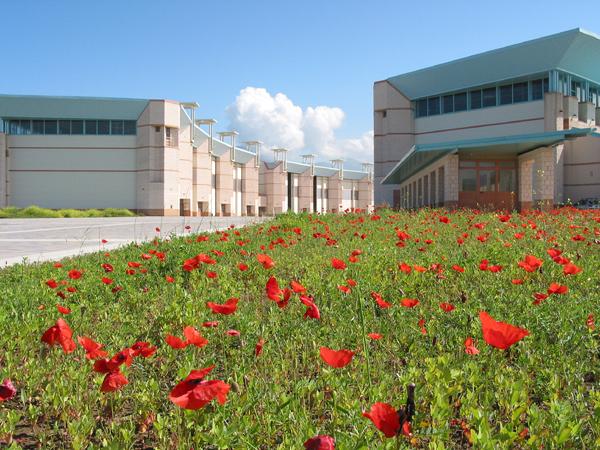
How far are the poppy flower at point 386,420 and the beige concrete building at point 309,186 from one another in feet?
231

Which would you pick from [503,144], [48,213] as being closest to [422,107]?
[503,144]

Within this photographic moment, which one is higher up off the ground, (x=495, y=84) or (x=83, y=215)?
(x=495, y=84)

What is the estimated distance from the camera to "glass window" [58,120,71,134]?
54906 mm

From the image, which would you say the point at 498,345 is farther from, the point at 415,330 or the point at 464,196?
the point at 464,196

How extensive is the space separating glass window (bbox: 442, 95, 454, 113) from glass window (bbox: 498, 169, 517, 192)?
16.3 m

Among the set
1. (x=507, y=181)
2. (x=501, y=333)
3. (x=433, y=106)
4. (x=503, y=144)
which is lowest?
(x=501, y=333)

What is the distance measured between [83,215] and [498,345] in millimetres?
50840

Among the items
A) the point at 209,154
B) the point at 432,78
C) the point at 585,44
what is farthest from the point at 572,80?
the point at 209,154

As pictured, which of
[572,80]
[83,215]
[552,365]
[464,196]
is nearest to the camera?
[552,365]

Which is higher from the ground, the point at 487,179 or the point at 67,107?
the point at 67,107

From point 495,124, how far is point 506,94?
2216mm

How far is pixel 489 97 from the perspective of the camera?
4069 cm

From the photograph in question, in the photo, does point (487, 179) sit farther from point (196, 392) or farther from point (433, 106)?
point (196, 392)

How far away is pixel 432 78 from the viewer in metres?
42.2
